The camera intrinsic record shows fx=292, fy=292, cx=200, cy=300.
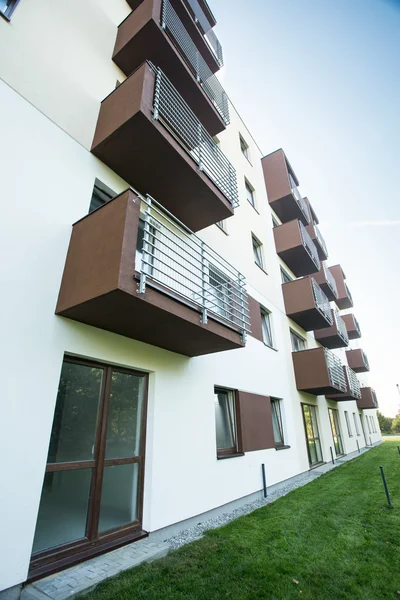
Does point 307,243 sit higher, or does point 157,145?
point 307,243

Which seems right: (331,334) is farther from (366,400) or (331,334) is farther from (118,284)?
(118,284)

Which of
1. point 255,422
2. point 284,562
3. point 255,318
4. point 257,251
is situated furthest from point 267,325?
point 284,562

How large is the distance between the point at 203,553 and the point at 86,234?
14.6ft

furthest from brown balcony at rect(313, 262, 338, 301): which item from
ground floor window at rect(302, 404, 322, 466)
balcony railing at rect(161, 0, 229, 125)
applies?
balcony railing at rect(161, 0, 229, 125)

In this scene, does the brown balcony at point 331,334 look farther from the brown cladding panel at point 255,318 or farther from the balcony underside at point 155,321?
the balcony underside at point 155,321

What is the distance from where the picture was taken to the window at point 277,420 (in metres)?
9.20

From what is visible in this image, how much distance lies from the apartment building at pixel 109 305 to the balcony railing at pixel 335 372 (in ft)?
12.9

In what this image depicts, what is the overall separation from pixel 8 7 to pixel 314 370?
12027 millimetres

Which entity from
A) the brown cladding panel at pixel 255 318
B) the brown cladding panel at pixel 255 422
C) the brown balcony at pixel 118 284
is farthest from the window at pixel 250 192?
the brown balcony at pixel 118 284

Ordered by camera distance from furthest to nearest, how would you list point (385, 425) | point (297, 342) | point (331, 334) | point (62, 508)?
point (385, 425) < point (331, 334) < point (297, 342) < point (62, 508)

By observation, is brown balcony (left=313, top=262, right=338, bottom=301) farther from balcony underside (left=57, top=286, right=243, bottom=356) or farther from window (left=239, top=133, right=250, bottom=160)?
balcony underside (left=57, top=286, right=243, bottom=356)

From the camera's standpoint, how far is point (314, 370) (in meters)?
10.9

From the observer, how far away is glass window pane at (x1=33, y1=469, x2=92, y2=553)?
3.27 metres

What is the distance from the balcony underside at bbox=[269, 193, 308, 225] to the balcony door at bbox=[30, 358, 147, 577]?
39.4ft
